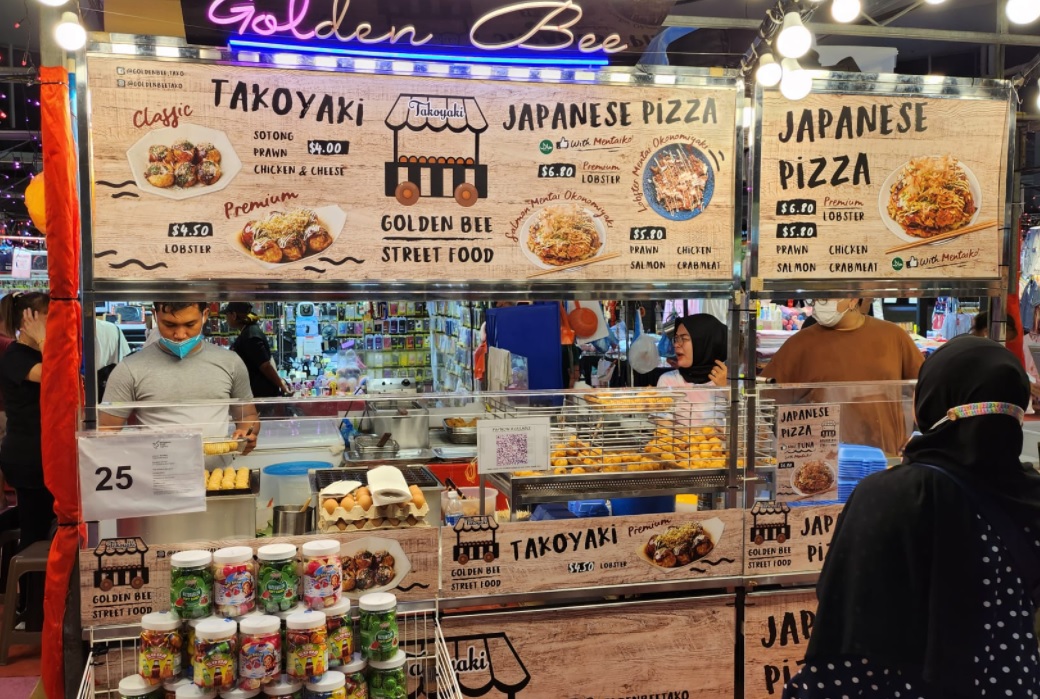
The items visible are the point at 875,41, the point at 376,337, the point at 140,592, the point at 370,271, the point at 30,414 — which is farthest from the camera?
the point at 875,41

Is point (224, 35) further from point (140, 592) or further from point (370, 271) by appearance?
point (140, 592)

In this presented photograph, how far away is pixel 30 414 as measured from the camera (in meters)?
5.65

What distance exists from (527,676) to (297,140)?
2.09 meters

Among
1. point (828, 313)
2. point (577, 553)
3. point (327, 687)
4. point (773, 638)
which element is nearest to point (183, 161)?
point (327, 687)

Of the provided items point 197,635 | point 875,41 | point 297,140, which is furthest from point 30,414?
point 875,41

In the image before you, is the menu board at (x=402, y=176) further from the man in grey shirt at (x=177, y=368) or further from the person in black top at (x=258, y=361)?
the person in black top at (x=258, y=361)

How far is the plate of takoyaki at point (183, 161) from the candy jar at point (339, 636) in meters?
1.45

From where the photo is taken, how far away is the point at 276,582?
7.86ft

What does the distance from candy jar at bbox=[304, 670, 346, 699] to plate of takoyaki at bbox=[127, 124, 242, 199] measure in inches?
63.2

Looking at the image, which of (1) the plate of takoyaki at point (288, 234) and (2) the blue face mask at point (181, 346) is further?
(2) the blue face mask at point (181, 346)

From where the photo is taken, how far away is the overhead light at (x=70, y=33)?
2.61 metres

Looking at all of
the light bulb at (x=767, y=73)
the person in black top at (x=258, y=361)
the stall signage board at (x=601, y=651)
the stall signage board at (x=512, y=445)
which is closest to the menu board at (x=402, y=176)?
the light bulb at (x=767, y=73)

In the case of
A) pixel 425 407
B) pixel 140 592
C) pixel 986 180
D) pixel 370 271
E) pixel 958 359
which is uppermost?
pixel 986 180

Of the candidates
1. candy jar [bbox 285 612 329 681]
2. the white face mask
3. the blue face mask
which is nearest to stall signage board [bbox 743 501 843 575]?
the white face mask
